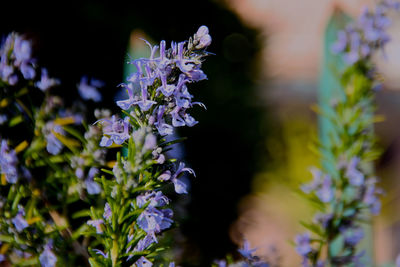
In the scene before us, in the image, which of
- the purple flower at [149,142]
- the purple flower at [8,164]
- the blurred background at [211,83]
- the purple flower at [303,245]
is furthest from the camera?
the blurred background at [211,83]

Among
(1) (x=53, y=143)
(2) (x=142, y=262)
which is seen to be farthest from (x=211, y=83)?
(2) (x=142, y=262)

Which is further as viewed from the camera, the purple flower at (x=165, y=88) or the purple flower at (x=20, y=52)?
the purple flower at (x=20, y=52)

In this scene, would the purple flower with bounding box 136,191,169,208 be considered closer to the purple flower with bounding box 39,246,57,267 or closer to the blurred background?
the purple flower with bounding box 39,246,57,267

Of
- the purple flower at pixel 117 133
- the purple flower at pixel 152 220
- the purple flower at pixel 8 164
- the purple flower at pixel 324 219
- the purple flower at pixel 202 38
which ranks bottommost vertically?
the purple flower at pixel 324 219

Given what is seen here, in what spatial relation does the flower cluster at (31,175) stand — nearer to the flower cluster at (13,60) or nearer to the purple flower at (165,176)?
the flower cluster at (13,60)

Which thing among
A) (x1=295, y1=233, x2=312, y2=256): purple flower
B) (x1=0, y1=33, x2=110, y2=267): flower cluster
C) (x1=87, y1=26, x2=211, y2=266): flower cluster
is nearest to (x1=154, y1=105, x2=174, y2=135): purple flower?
(x1=87, y1=26, x2=211, y2=266): flower cluster

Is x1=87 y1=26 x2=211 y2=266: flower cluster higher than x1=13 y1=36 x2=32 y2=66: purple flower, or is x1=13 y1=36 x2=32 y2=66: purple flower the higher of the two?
x1=13 y1=36 x2=32 y2=66: purple flower

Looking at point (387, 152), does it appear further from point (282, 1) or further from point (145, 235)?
point (145, 235)

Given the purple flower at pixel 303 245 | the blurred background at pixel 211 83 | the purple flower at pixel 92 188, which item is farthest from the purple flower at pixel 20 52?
the purple flower at pixel 303 245
